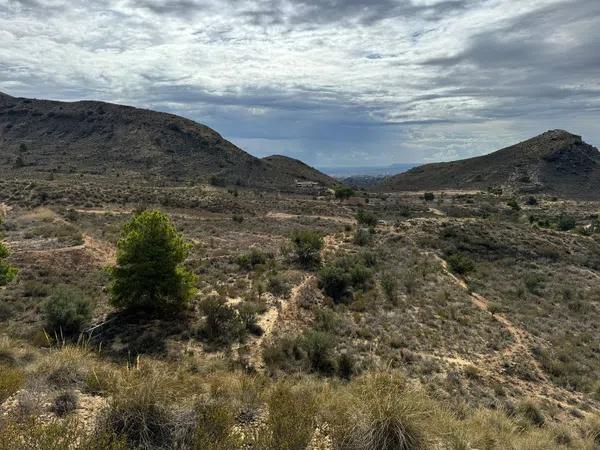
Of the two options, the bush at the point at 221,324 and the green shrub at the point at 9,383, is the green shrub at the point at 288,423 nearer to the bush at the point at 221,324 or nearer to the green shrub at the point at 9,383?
the green shrub at the point at 9,383

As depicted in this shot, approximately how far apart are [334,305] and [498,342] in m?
7.44

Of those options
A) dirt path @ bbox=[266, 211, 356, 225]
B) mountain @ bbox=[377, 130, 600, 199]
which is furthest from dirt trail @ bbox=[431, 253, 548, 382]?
mountain @ bbox=[377, 130, 600, 199]

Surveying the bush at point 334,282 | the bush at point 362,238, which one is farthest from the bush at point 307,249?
the bush at point 362,238

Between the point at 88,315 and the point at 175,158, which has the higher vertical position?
the point at 175,158

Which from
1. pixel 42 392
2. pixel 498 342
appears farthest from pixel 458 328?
pixel 42 392

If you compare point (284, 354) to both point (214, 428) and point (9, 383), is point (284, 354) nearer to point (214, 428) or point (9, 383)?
point (214, 428)

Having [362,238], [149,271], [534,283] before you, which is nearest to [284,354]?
[149,271]

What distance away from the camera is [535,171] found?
110375 millimetres

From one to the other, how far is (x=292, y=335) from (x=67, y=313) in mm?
8281

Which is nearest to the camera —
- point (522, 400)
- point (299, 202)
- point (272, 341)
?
point (522, 400)

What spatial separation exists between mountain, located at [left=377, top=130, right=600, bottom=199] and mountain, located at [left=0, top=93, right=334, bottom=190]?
43684 millimetres

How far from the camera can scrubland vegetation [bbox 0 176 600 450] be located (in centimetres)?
610

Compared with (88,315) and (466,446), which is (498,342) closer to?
(466,446)

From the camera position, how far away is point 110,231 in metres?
34.5
